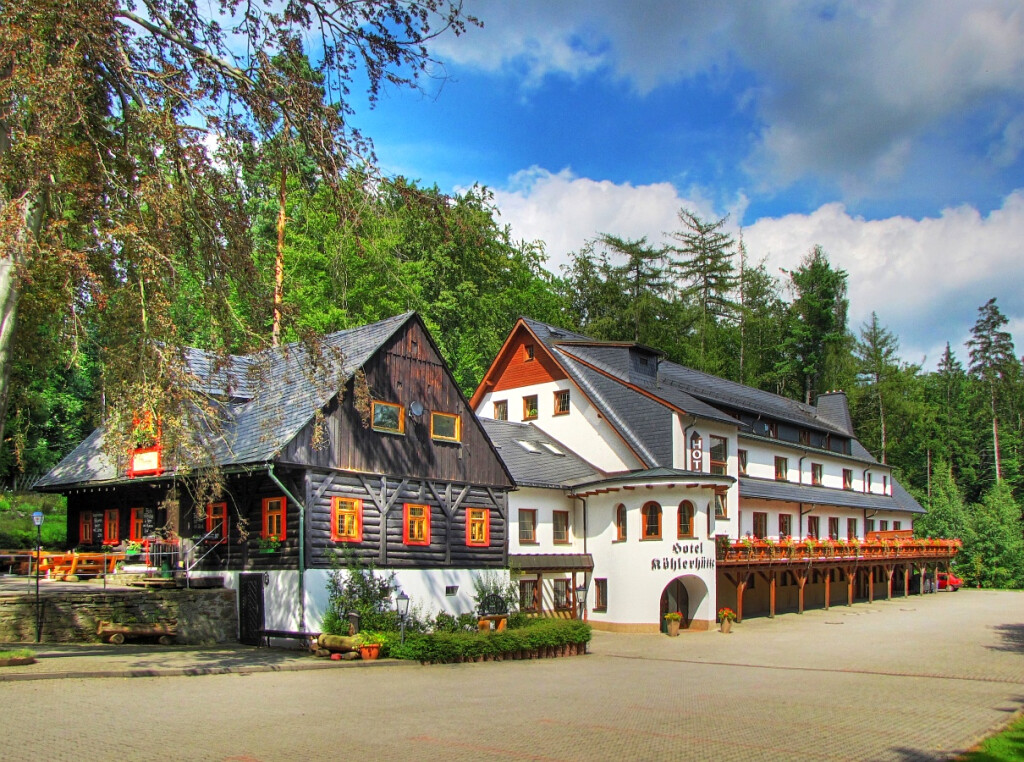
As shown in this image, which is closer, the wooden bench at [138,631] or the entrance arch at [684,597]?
the wooden bench at [138,631]

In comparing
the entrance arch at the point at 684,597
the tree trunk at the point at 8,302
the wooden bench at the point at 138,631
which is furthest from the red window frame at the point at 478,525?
the tree trunk at the point at 8,302

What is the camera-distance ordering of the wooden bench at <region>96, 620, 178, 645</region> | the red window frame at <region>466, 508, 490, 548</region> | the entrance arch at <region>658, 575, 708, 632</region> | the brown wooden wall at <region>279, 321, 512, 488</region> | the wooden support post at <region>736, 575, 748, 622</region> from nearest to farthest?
the wooden bench at <region>96, 620, 178, 645</region> → the brown wooden wall at <region>279, 321, 512, 488</region> → the red window frame at <region>466, 508, 490, 548</region> → the entrance arch at <region>658, 575, 708, 632</region> → the wooden support post at <region>736, 575, 748, 622</region>

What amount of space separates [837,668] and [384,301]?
27.1 meters

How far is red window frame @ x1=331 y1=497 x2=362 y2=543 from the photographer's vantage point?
908 inches

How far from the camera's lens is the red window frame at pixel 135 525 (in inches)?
1024

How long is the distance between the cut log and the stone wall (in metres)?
3.39

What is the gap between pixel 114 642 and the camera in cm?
2009

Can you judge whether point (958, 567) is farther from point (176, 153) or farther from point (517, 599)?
point (176, 153)

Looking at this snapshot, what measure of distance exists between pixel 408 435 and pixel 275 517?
4.29 m

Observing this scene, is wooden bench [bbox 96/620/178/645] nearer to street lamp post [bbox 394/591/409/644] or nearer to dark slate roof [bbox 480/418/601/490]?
street lamp post [bbox 394/591/409/644]

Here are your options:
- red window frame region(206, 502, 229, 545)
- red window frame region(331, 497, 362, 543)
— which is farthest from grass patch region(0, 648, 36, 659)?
red window frame region(331, 497, 362, 543)

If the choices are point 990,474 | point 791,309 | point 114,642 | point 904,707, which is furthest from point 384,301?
point 990,474

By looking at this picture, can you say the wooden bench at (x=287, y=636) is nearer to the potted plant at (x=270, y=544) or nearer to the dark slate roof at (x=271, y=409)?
the potted plant at (x=270, y=544)

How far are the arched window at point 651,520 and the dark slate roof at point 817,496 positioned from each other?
6.15m
